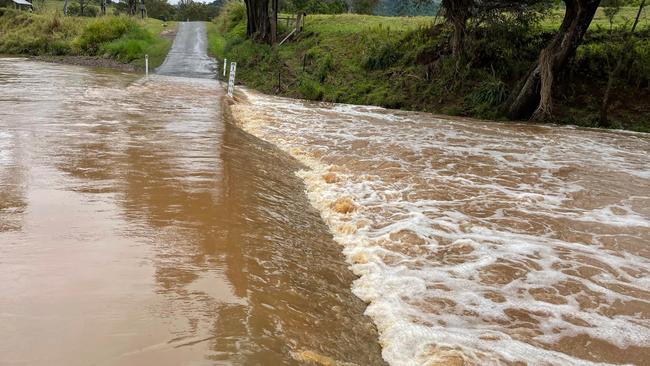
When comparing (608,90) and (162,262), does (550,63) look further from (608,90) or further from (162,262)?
(162,262)

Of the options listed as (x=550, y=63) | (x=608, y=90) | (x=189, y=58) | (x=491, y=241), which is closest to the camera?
(x=491, y=241)

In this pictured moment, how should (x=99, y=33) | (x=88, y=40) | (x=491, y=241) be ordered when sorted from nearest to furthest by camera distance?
(x=491, y=241) → (x=88, y=40) → (x=99, y=33)

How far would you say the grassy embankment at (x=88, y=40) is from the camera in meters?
31.6

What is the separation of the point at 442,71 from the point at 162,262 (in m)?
17.1

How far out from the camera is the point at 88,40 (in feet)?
112

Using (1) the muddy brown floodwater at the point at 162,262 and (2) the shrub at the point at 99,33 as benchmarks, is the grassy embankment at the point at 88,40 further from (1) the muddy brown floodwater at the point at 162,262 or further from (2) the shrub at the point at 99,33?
(1) the muddy brown floodwater at the point at 162,262

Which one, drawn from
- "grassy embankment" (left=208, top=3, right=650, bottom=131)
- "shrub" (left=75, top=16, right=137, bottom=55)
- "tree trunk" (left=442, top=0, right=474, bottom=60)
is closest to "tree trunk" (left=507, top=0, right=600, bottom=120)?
"grassy embankment" (left=208, top=3, right=650, bottom=131)

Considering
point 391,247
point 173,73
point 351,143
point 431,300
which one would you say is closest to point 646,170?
point 351,143

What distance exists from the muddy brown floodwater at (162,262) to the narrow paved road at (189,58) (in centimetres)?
1951

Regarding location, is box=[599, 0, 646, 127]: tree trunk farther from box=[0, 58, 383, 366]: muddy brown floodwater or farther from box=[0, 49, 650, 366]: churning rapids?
box=[0, 58, 383, 366]: muddy brown floodwater

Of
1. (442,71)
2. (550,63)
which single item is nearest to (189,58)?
(442,71)

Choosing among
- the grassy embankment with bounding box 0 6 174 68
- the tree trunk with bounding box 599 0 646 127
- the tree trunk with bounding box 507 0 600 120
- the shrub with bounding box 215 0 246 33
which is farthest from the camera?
the shrub with bounding box 215 0 246 33

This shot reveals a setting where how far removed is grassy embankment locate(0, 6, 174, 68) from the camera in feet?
104

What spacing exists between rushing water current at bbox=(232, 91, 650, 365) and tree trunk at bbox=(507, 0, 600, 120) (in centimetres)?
373
